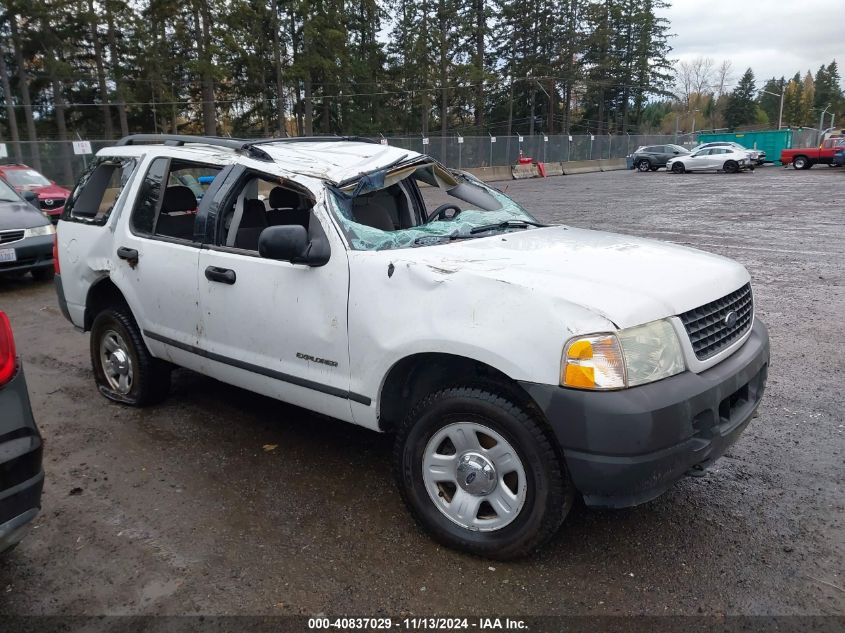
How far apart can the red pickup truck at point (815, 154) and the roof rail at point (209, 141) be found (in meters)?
36.1

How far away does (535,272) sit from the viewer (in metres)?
2.87

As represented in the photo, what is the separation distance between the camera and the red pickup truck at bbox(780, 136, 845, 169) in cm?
3291

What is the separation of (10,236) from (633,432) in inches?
363

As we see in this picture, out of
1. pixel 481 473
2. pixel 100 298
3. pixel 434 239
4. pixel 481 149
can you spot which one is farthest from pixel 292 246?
pixel 481 149

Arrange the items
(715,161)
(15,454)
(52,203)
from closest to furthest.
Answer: (15,454) < (52,203) < (715,161)

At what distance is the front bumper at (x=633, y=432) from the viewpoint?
2494mm

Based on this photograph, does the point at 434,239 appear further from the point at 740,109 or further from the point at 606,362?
the point at 740,109

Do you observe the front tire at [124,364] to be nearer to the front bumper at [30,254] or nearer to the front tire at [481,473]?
the front tire at [481,473]

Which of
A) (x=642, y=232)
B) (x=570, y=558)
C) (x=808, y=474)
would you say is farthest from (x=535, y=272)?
(x=642, y=232)

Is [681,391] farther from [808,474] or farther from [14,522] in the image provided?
[14,522]

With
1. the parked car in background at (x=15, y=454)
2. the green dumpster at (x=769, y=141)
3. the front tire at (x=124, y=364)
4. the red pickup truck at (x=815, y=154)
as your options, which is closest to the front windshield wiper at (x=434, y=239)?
the parked car in background at (x=15, y=454)

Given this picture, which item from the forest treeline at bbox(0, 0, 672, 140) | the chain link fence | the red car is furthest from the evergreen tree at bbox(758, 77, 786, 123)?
the red car

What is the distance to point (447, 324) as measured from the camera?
2822 mm

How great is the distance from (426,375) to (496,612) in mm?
1087
